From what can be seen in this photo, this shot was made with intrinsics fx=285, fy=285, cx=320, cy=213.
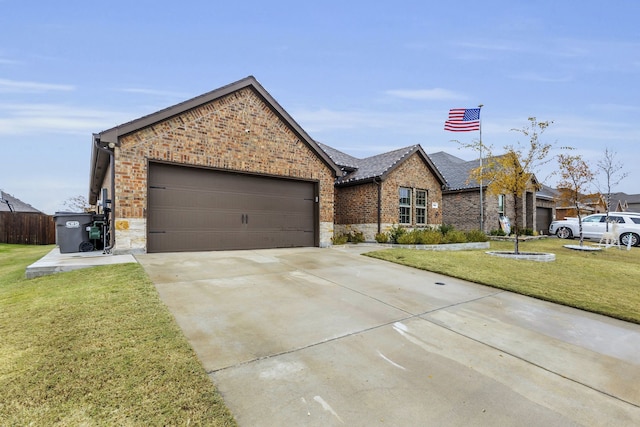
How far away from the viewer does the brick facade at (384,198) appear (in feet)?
45.0

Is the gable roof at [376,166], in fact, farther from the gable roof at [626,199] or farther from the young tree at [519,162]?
the gable roof at [626,199]

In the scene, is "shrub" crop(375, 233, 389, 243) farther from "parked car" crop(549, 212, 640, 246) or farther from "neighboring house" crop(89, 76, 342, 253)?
"parked car" crop(549, 212, 640, 246)

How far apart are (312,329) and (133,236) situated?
6797 mm

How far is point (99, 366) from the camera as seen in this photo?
2.34m

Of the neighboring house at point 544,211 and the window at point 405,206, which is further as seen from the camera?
the neighboring house at point 544,211

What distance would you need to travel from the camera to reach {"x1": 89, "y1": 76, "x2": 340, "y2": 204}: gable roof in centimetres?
768

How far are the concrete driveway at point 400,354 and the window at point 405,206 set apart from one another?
946 centimetres

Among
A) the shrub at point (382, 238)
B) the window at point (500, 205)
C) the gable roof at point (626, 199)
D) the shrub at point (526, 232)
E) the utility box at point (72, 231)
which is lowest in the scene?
the shrub at point (526, 232)

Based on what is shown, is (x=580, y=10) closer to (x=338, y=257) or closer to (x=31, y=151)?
(x=338, y=257)

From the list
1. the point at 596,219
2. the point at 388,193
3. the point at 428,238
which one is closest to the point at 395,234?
the point at 428,238

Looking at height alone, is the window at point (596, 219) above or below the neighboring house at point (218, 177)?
below

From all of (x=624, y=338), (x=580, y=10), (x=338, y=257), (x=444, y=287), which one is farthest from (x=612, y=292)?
(x=580, y=10)

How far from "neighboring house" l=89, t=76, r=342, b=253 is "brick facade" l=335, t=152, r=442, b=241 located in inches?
110

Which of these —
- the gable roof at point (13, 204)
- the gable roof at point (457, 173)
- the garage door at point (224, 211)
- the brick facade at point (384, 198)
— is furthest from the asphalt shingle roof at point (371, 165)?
the gable roof at point (13, 204)
